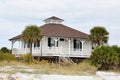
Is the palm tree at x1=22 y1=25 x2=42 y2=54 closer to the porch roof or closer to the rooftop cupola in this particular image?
the porch roof

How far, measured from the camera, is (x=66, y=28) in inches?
2133

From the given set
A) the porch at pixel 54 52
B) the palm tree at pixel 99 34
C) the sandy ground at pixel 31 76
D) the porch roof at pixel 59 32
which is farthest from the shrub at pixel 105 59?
the porch roof at pixel 59 32

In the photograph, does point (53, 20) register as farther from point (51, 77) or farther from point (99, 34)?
point (51, 77)

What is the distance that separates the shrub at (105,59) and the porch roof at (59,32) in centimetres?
1309

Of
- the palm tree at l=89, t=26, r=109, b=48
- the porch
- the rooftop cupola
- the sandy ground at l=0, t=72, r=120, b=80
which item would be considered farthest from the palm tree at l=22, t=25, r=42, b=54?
the sandy ground at l=0, t=72, r=120, b=80

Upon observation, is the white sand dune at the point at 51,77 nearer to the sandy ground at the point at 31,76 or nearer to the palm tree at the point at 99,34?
the sandy ground at the point at 31,76

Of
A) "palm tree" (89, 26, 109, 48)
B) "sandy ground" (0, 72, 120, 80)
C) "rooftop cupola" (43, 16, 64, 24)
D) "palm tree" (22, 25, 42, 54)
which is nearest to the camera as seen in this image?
"sandy ground" (0, 72, 120, 80)

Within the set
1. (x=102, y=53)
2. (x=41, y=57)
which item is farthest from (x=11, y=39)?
(x=102, y=53)

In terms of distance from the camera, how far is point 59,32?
5116 centimetres

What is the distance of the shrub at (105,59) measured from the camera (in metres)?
36.9

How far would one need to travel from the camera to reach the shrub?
36.9 m

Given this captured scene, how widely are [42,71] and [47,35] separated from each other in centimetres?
1915

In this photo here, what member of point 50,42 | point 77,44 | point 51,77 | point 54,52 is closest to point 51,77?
point 51,77

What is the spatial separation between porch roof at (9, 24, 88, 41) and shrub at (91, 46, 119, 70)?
1309 cm
